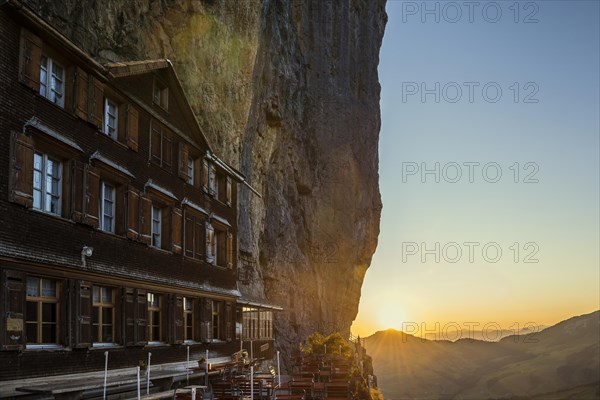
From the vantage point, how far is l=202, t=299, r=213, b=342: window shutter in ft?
106

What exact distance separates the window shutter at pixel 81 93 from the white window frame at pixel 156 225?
22.5 feet

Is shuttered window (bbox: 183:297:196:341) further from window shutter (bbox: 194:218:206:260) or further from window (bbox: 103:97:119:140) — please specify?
window (bbox: 103:97:119:140)

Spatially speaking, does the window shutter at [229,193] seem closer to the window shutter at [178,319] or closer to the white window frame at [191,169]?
the white window frame at [191,169]

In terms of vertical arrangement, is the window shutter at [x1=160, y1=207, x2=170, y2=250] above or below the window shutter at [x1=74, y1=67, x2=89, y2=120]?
below

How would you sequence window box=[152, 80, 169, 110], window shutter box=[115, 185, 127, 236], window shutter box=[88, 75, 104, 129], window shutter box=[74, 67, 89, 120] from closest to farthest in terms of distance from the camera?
1. window shutter box=[74, 67, 89, 120]
2. window shutter box=[88, 75, 104, 129]
3. window shutter box=[115, 185, 127, 236]
4. window box=[152, 80, 169, 110]

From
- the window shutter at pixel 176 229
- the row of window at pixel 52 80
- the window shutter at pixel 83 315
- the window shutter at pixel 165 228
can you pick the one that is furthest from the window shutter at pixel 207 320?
the row of window at pixel 52 80

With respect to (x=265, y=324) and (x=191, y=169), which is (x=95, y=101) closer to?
(x=191, y=169)

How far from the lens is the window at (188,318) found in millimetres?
30234

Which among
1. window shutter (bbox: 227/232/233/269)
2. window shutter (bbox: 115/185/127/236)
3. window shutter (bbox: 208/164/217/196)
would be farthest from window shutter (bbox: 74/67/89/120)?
window shutter (bbox: 227/232/233/269)

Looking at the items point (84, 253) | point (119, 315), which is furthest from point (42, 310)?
point (119, 315)

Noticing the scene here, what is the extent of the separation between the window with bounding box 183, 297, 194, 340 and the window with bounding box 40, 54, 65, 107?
1165cm

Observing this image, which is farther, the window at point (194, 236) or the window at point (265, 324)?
the window at point (265, 324)

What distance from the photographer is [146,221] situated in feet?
86.3

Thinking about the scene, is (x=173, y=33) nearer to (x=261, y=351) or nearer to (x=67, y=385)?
(x=261, y=351)
